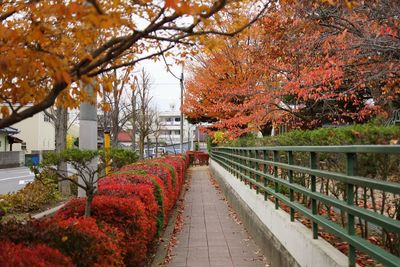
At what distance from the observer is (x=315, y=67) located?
880 centimetres

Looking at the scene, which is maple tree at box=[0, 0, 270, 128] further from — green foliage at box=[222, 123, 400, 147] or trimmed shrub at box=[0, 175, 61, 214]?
trimmed shrub at box=[0, 175, 61, 214]

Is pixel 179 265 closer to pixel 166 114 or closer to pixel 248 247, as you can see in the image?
pixel 248 247

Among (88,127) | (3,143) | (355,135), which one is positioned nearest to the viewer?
(355,135)

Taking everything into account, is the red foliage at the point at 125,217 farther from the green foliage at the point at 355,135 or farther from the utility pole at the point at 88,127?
the green foliage at the point at 355,135

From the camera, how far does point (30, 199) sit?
468 inches

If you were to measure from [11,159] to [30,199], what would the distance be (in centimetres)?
3173

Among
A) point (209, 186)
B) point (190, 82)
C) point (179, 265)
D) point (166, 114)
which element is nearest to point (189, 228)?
point (179, 265)

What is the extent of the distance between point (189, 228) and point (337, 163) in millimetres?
5229

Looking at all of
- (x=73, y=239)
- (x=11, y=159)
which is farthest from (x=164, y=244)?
(x=11, y=159)

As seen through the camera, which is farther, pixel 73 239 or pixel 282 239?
pixel 282 239

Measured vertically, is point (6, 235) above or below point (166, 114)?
below

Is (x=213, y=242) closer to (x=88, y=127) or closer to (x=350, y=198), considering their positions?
(x=88, y=127)

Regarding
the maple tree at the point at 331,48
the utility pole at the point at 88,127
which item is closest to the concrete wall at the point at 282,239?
the maple tree at the point at 331,48

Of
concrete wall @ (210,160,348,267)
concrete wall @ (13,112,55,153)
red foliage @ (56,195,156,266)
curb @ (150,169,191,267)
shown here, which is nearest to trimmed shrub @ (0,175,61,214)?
curb @ (150,169,191,267)
